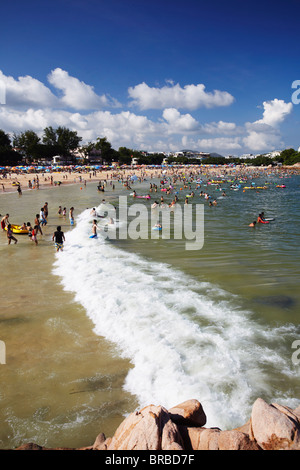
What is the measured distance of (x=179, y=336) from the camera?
260 inches

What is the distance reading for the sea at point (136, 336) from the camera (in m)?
4.54

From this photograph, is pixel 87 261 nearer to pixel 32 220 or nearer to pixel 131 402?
pixel 131 402

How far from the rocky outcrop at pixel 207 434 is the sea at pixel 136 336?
1.51m

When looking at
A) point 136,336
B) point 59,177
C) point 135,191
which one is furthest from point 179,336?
point 59,177

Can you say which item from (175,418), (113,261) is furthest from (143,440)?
(113,261)

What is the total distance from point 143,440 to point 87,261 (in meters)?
9.89

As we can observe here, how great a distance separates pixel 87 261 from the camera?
12.1 meters

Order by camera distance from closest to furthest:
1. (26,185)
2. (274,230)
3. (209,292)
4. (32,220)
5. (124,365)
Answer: (124,365)
(209,292)
(274,230)
(32,220)
(26,185)

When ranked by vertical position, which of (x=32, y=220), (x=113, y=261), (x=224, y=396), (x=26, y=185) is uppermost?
(x=26, y=185)

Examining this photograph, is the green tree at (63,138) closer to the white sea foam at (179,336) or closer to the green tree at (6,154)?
the green tree at (6,154)

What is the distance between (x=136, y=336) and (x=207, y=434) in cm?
382

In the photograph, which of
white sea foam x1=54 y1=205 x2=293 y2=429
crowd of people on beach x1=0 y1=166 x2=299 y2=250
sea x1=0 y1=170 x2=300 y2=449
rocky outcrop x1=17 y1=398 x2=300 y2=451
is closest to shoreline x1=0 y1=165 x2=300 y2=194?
Answer: crowd of people on beach x1=0 y1=166 x2=299 y2=250

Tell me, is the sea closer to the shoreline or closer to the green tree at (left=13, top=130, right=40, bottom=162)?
the shoreline

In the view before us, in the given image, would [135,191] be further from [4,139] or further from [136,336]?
[4,139]
